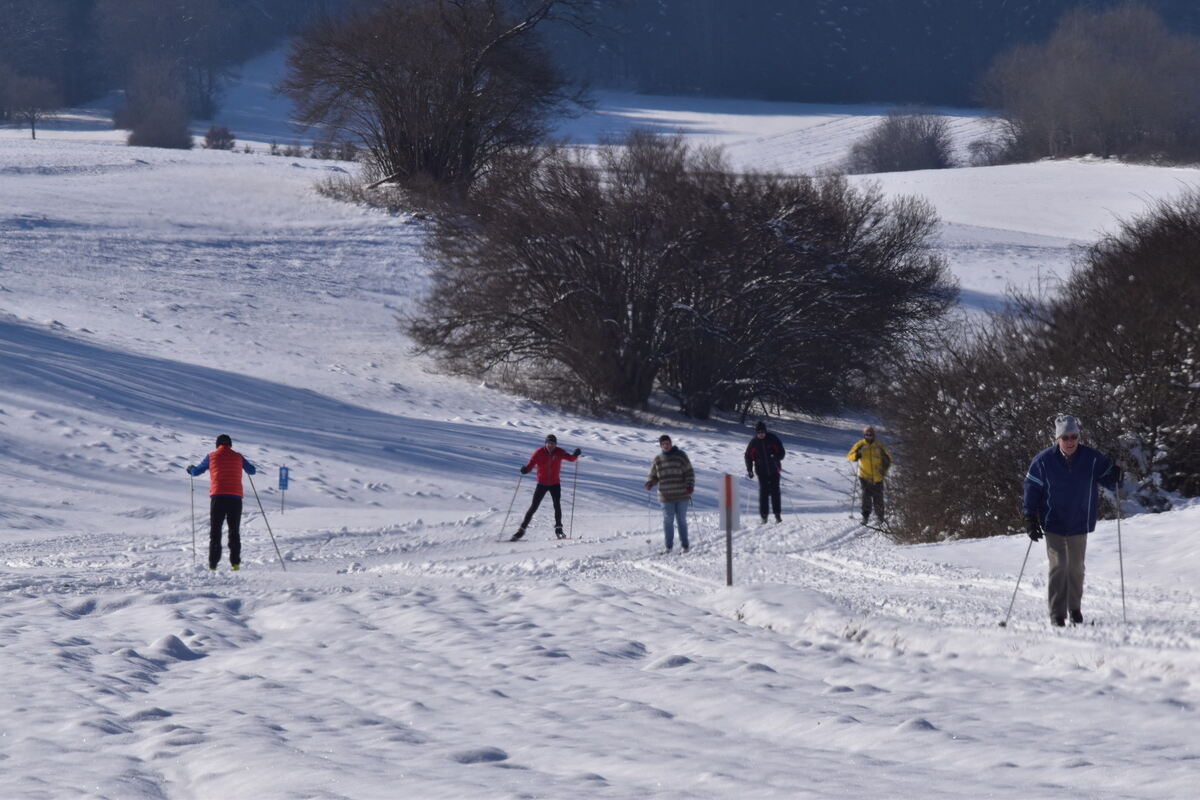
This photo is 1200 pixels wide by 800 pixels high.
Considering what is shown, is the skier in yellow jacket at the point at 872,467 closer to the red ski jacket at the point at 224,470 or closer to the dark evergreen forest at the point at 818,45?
the red ski jacket at the point at 224,470

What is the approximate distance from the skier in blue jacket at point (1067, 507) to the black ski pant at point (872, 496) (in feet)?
30.3

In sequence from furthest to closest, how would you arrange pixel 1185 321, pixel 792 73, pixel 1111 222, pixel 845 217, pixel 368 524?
pixel 792 73 → pixel 1111 222 → pixel 845 217 → pixel 368 524 → pixel 1185 321

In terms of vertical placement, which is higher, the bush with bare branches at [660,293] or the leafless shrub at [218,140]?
the leafless shrub at [218,140]

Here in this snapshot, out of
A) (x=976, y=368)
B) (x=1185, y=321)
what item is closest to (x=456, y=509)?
(x=976, y=368)

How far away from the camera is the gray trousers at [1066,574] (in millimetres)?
10695

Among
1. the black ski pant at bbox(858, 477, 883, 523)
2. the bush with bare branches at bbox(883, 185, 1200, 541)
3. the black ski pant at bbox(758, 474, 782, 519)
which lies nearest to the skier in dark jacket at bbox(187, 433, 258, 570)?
the black ski pant at bbox(758, 474, 782, 519)

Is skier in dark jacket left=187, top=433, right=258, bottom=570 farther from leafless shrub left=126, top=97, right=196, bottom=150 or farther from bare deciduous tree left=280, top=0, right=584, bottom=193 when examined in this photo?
leafless shrub left=126, top=97, right=196, bottom=150

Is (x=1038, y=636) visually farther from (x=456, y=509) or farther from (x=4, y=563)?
(x=456, y=509)

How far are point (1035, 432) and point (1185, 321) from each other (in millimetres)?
2334

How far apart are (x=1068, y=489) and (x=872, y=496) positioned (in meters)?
9.48

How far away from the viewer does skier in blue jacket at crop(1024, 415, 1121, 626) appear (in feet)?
35.1

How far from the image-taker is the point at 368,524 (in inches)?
781

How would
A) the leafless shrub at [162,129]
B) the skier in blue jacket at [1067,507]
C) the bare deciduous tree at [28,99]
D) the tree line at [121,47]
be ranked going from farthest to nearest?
1. the tree line at [121,47]
2. the bare deciduous tree at [28,99]
3. the leafless shrub at [162,129]
4. the skier in blue jacket at [1067,507]

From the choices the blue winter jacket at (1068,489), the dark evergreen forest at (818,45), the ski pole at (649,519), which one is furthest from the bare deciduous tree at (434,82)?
the dark evergreen forest at (818,45)
